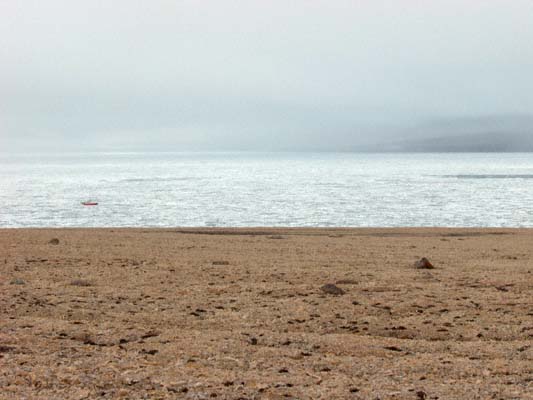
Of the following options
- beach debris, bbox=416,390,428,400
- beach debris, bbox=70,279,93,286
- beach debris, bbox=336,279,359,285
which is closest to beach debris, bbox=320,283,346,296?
beach debris, bbox=336,279,359,285

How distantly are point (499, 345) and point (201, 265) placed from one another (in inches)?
239

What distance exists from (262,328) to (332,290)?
1986 mm

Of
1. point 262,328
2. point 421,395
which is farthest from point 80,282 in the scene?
point 421,395

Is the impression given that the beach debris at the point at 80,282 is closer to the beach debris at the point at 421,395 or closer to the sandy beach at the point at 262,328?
the sandy beach at the point at 262,328

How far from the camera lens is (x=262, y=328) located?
6.27 metres

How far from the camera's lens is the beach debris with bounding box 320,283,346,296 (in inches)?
315

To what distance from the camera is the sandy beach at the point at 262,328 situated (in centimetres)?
445

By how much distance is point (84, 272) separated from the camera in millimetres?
9750

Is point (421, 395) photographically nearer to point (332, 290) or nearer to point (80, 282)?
point (332, 290)

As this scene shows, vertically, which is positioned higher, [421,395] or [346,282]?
[421,395]

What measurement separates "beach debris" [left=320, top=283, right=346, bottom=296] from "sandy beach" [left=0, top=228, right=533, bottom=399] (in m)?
0.03

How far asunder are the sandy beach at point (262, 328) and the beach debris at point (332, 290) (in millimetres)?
27

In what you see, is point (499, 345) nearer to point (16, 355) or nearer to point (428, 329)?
point (428, 329)

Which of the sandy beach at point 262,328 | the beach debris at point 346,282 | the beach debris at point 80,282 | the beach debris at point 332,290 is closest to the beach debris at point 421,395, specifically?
the sandy beach at point 262,328
